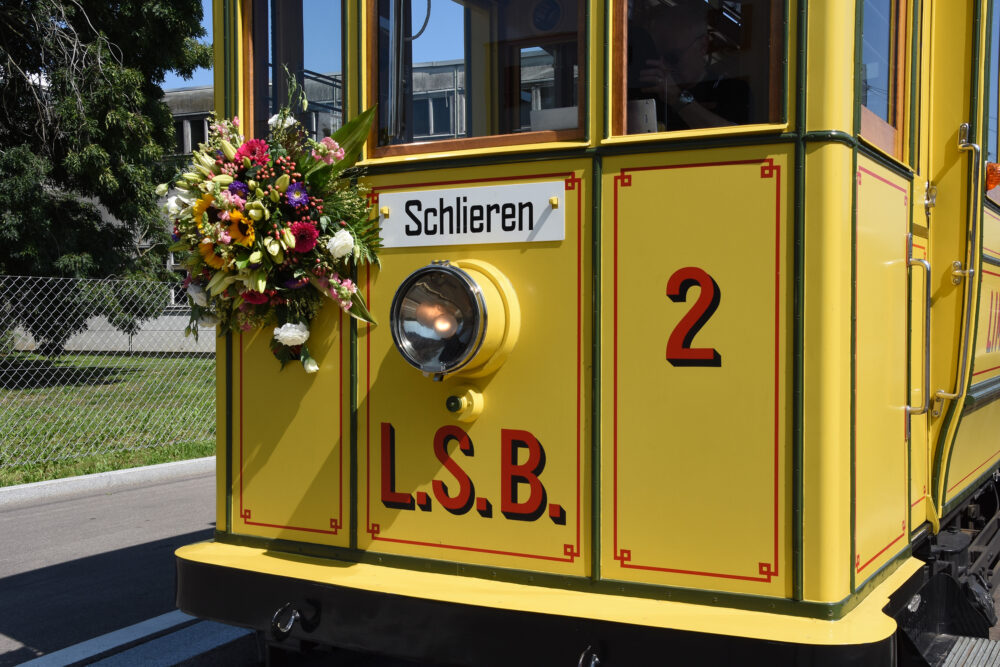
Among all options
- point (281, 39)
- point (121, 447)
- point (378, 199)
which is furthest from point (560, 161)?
point (121, 447)

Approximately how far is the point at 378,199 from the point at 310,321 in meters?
0.47

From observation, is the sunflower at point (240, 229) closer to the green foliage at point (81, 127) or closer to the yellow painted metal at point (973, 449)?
the yellow painted metal at point (973, 449)

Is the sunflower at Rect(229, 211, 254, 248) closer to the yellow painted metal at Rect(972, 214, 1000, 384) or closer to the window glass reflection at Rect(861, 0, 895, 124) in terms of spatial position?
the window glass reflection at Rect(861, 0, 895, 124)

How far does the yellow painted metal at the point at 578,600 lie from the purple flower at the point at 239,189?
1.23m

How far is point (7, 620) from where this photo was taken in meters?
4.84

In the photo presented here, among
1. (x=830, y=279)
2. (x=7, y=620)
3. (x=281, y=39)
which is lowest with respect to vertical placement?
(x=7, y=620)

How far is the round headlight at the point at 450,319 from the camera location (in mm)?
2717

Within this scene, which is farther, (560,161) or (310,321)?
(310,321)

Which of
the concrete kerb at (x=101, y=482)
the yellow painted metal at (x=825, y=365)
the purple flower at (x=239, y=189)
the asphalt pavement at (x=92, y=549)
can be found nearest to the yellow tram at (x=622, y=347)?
the yellow painted metal at (x=825, y=365)

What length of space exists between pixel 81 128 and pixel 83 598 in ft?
33.0

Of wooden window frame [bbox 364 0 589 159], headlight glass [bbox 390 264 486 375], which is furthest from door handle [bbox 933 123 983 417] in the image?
headlight glass [bbox 390 264 486 375]

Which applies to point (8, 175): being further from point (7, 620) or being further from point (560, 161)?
point (560, 161)

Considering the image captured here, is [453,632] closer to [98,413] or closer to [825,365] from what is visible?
[825,365]

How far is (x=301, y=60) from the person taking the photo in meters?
3.36
